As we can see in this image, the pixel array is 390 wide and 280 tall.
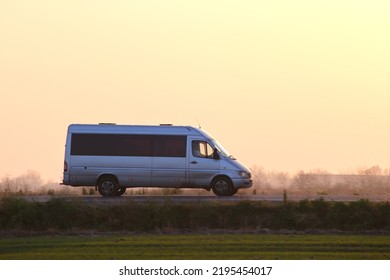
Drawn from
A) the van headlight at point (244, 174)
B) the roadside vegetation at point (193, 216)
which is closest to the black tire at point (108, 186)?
the van headlight at point (244, 174)

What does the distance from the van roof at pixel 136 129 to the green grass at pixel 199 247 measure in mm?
10172

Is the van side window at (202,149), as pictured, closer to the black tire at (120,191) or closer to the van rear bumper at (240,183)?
the van rear bumper at (240,183)

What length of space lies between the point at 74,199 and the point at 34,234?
127 inches

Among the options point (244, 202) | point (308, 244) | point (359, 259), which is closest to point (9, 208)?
point (244, 202)

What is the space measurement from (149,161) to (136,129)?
1.36 m

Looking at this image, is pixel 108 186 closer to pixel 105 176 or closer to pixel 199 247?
pixel 105 176

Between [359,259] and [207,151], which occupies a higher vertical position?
[207,151]

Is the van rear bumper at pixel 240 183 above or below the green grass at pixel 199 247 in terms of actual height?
above

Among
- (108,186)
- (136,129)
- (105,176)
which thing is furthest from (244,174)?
(105,176)

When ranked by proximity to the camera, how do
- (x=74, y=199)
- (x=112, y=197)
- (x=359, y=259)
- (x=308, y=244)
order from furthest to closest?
1. (x=112, y=197)
2. (x=74, y=199)
3. (x=308, y=244)
4. (x=359, y=259)

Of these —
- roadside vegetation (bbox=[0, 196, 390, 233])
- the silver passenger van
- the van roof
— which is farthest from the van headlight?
roadside vegetation (bbox=[0, 196, 390, 233])

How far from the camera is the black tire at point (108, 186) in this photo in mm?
42656

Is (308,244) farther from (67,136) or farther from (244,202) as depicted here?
(67,136)

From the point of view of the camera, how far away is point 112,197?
4200cm
